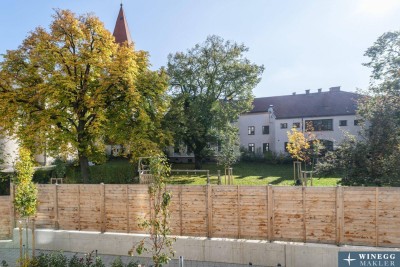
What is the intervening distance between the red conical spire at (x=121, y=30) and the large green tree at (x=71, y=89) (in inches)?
744

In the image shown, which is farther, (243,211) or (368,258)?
(243,211)

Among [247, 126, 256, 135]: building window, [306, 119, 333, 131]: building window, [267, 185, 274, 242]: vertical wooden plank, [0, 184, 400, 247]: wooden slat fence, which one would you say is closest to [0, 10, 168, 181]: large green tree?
[0, 184, 400, 247]: wooden slat fence

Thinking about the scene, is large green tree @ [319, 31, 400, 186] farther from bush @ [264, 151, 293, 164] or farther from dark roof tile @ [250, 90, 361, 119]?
dark roof tile @ [250, 90, 361, 119]

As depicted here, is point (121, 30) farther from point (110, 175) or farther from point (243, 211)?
point (243, 211)

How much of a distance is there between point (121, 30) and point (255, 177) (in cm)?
2699

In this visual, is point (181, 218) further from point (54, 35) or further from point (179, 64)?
point (179, 64)

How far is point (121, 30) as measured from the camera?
41.4 meters

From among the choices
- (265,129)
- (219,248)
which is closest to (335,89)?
(265,129)

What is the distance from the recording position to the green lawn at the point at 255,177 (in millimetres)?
26328

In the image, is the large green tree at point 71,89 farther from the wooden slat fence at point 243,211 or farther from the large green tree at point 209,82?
the large green tree at point 209,82

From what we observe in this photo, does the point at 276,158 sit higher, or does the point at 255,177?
the point at 276,158

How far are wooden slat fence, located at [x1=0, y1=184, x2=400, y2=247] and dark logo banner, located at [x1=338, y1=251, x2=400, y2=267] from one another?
607 millimetres

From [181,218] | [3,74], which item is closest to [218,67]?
[3,74]

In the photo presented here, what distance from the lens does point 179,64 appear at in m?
35.6
